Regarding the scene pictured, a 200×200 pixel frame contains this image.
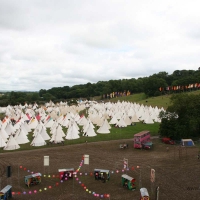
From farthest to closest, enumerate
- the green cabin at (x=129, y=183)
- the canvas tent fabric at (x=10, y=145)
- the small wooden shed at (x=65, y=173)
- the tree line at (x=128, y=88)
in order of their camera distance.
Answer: the tree line at (x=128, y=88)
the canvas tent fabric at (x=10, y=145)
the small wooden shed at (x=65, y=173)
the green cabin at (x=129, y=183)

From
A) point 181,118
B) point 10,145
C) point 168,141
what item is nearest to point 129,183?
point 168,141

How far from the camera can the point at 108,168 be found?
19578 millimetres

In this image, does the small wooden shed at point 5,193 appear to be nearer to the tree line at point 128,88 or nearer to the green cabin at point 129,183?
the green cabin at point 129,183

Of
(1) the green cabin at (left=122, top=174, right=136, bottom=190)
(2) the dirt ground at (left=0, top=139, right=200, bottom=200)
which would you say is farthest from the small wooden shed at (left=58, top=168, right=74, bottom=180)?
(1) the green cabin at (left=122, top=174, right=136, bottom=190)

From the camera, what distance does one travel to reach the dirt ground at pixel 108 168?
14703mm

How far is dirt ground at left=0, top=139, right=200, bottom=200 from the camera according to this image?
14703mm

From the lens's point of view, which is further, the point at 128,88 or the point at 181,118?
the point at 128,88

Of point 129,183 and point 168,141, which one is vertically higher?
point 168,141

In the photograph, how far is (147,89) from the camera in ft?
331

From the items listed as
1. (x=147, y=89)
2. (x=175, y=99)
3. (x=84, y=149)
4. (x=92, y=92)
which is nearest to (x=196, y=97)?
(x=175, y=99)

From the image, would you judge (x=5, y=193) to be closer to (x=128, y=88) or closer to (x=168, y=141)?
(x=168, y=141)

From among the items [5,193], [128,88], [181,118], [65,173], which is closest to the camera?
[5,193]

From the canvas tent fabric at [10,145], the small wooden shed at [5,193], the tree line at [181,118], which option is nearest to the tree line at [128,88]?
the tree line at [181,118]

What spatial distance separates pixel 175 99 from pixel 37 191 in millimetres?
22803
